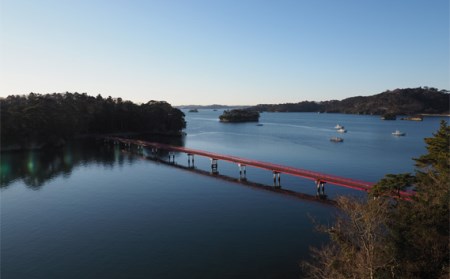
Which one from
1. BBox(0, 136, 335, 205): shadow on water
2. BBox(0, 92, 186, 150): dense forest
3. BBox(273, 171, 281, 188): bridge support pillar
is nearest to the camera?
BBox(273, 171, 281, 188): bridge support pillar

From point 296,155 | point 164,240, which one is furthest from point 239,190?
point 296,155

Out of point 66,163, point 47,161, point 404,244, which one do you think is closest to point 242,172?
point 66,163

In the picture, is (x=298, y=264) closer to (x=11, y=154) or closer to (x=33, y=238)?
(x=33, y=238)

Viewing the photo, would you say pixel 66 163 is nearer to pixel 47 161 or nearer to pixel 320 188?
pixel 47 161

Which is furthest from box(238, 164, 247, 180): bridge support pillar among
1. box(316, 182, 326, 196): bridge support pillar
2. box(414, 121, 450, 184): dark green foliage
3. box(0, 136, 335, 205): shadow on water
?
box(414, 121, 450, 184): dark green foliage

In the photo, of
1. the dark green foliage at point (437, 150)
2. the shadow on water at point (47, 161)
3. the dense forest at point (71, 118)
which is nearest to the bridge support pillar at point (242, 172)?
the shadow on water at point (47, 161)

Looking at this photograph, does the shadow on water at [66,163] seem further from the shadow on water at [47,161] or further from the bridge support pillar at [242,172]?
the bridge support pillar at [242,172]

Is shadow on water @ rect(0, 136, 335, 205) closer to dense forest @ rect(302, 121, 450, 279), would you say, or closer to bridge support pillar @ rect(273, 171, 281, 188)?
bridge support pillar @ rect(273, 171, 281, 188)
